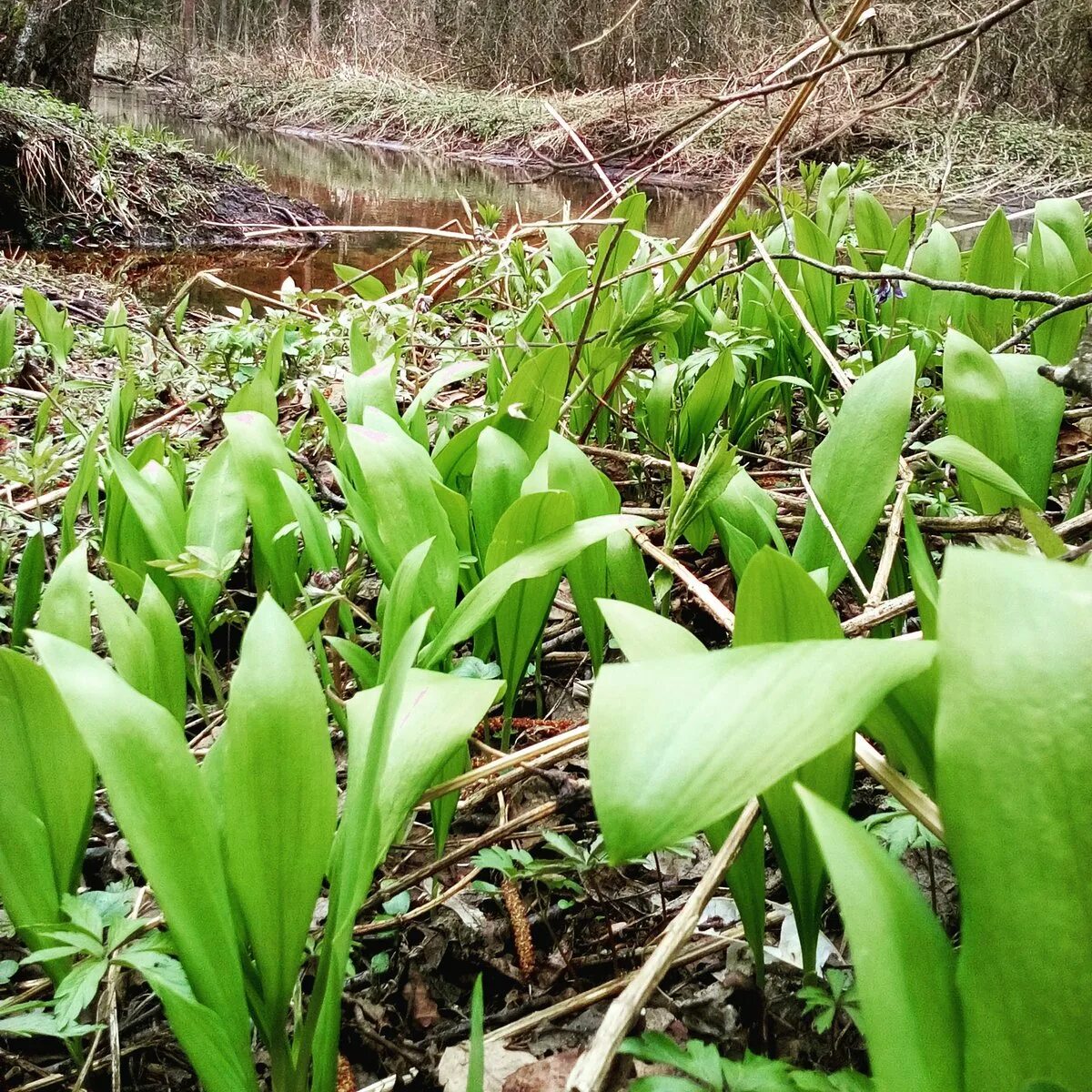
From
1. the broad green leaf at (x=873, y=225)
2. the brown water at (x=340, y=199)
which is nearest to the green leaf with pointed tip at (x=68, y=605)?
the brown water at (x=340, y=199)

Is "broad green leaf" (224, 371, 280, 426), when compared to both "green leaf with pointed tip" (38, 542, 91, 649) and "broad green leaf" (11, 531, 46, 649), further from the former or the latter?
"green leaf with pointed tip" (38, 542, 91, 649)

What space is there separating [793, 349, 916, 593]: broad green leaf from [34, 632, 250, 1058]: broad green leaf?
52cm

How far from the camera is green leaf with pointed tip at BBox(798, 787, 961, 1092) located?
0.30m

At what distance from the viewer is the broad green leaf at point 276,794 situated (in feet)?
1.51

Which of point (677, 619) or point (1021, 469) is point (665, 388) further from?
point (1021, 469)

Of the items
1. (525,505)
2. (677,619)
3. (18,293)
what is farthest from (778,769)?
(18,293)

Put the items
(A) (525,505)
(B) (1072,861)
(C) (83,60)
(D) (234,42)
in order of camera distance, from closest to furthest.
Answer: (B) (1072,861) < (A) (525,505) < (C) (83,60) < (D) (234,42)

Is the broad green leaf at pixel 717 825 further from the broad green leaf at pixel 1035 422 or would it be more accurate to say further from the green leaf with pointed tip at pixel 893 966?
the broad green leaf at pixel 1035 422

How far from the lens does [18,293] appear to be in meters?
2.75

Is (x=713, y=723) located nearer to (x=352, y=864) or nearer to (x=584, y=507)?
(x=352, y=864)

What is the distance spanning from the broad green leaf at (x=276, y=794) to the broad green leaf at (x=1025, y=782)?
32cm

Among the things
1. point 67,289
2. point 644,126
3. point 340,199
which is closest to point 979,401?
point 67,289

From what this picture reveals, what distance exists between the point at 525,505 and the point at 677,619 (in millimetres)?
345

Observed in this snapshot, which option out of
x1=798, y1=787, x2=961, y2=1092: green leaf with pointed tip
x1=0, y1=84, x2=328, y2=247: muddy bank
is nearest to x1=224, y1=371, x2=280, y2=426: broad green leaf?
x1=798, y1=787, x2=961, y2=1092: green leaf with pointed tip
